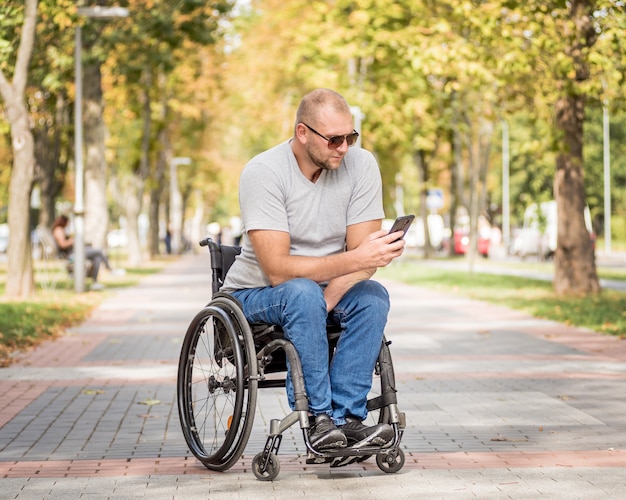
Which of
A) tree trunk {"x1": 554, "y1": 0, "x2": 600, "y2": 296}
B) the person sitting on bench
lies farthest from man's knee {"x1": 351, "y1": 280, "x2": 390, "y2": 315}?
the person sitting on bench

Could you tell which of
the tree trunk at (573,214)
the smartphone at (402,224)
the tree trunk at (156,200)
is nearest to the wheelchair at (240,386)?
the smartphone at (402,224)

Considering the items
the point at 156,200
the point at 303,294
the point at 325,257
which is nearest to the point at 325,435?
the point at 303,294

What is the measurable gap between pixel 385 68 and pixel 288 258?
115 ft

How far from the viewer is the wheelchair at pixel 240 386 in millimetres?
5465

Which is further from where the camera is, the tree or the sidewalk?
the tree

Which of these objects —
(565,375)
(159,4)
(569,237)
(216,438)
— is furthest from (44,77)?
(216,438)

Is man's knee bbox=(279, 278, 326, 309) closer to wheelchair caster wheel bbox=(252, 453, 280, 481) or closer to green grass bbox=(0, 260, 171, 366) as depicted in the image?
wheelchair caster wheel bbox=(252, 453, 280, 481)

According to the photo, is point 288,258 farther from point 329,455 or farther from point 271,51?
point 271,51

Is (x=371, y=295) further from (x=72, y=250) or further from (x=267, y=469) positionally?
(x=72, y=250)

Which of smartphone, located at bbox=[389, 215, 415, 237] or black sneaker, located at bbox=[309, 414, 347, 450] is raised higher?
smartphone, located at bbox=[389, 215, 415, 237]

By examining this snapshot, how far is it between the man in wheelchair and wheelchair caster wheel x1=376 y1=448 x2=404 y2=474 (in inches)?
8.9

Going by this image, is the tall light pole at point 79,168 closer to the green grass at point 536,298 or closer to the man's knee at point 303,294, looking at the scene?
the green grass at point 536,298

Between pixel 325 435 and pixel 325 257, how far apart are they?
29.8 inches

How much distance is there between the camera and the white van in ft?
155
